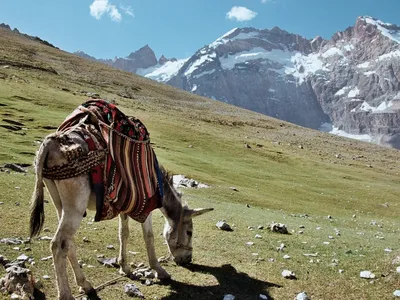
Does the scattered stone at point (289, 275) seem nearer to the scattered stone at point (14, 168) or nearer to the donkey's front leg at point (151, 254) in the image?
the donkey's front leg at point (151, 254)

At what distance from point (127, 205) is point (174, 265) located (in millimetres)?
2481

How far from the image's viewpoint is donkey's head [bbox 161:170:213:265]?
929 cm

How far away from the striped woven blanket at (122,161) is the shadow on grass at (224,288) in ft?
5.39

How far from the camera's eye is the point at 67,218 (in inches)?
269

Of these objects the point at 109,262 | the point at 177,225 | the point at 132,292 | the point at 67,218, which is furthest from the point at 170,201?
the point at 67,218

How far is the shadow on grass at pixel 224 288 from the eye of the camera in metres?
7.78

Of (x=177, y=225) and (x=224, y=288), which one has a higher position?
(x=177, y=225)

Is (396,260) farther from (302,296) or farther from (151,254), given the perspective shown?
(151,254)

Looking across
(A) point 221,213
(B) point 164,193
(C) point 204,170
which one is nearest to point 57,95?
(C) point 204,170

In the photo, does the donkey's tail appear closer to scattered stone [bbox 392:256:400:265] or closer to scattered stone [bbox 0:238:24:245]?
scattered stone [bbox 0:238:24:245]

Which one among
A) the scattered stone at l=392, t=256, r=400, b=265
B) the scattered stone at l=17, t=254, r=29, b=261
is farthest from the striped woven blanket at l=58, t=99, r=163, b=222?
the scattered stone at l=392, t=256, r=400, b=265

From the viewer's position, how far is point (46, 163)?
6980 mm

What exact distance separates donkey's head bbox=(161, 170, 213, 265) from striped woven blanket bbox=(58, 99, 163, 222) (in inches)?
36.7

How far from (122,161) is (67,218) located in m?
1.54
